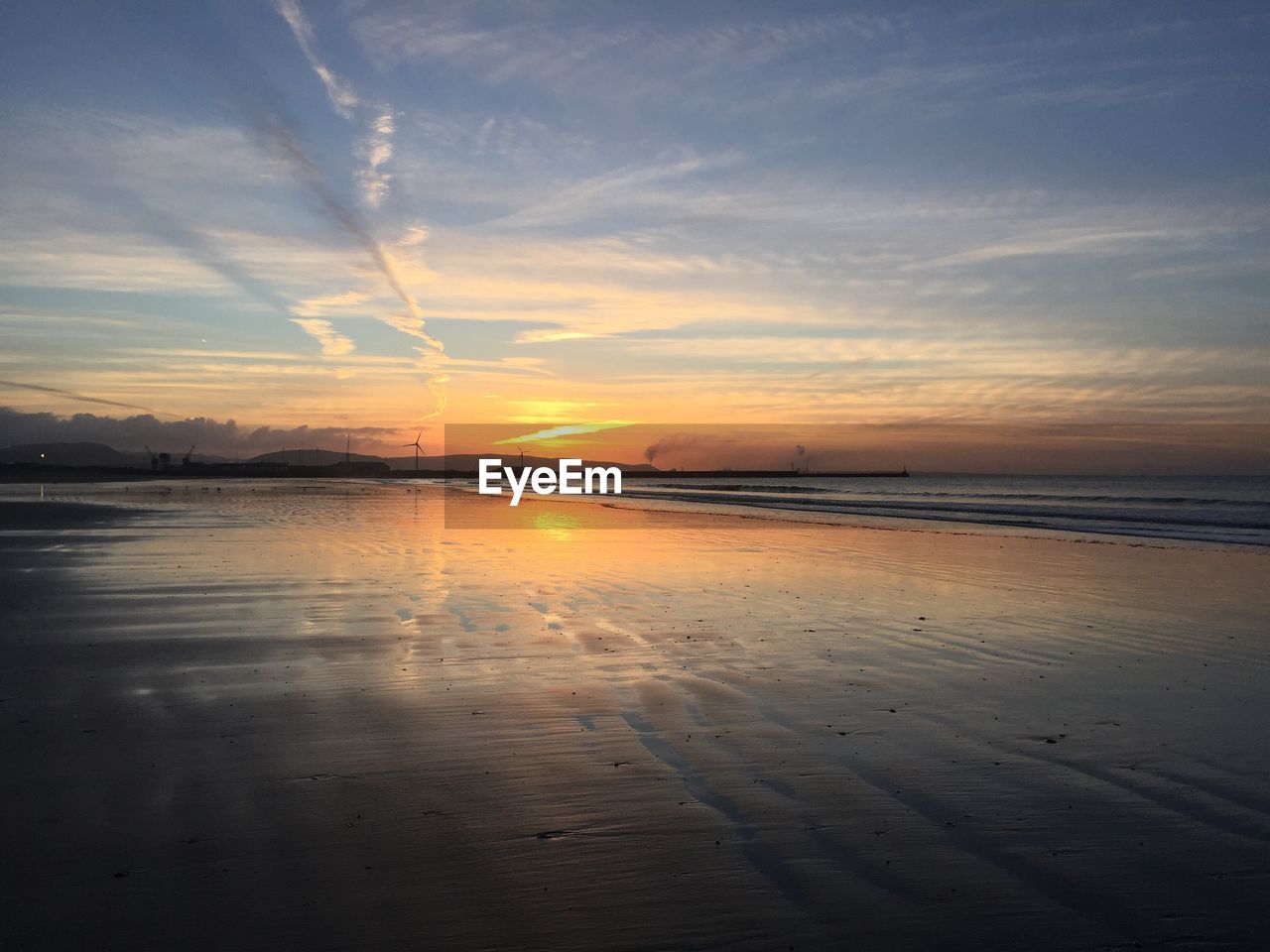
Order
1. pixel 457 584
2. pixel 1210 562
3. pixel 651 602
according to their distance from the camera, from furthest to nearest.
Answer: pixel 1210 562, pixel 457 584, pixel 651 602

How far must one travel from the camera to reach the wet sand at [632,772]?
458cm

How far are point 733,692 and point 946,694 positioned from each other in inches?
78.8

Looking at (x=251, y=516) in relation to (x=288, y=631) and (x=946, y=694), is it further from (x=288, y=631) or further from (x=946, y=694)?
(x=946, y=694)

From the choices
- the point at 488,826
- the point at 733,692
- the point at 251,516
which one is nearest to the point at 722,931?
the point at 488,826

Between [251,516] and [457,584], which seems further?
[251,516]

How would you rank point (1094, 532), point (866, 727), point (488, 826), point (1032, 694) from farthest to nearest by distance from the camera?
point (1094, 532) → point (1032, 694) → point (866, 727) → point (488, 826)

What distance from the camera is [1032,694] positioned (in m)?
9.09

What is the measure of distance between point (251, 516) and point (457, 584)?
23.4 metres

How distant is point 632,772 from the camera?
672 cm

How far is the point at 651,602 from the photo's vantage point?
1522cm

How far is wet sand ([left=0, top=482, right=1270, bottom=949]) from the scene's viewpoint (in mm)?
4578

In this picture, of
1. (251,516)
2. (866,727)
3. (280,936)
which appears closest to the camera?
(280,936)

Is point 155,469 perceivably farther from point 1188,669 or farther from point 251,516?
point 1188,669

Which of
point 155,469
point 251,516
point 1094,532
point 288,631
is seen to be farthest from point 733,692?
point 155,469
